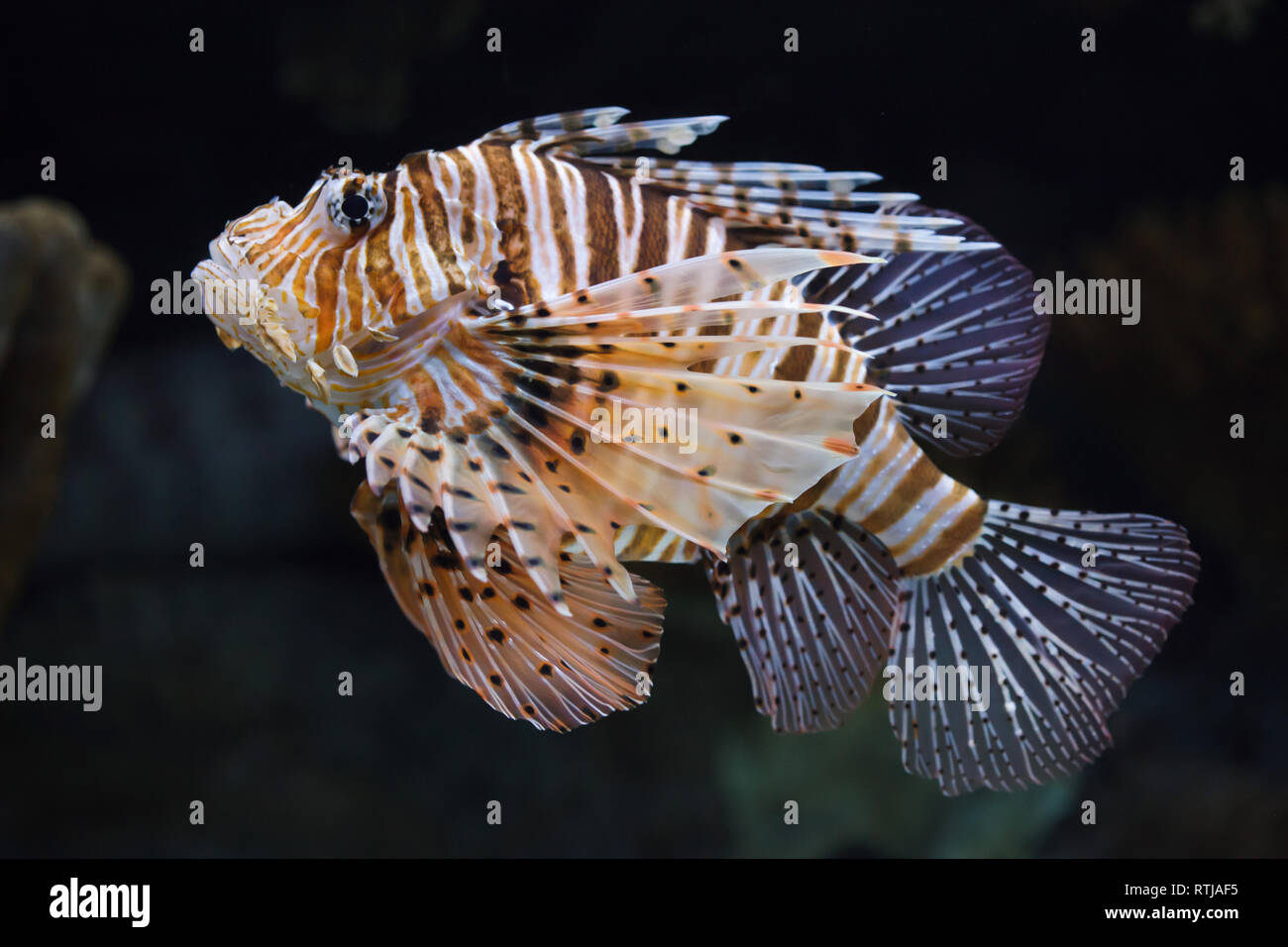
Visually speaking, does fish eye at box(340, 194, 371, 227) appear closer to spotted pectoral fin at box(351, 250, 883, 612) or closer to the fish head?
the fish head

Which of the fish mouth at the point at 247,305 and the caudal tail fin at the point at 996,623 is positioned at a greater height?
the fish mouth at the point at 247,305

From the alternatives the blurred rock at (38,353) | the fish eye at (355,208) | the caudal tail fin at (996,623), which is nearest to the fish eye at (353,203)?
the fish eye at (355,208)

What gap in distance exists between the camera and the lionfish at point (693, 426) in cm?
108

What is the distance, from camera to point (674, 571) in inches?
69.8

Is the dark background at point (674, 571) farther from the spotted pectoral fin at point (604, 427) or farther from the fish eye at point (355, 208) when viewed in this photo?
the spotted pectoral fin at point (604, 427)

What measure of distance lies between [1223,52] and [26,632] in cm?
430

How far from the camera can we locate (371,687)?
3.08 metres

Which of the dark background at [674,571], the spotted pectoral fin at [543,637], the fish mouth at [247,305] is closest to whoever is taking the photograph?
the fish mouth at [247,305]

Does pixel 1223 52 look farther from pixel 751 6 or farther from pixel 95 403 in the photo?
pixel 95 403

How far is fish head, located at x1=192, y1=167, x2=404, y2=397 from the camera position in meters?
1.05

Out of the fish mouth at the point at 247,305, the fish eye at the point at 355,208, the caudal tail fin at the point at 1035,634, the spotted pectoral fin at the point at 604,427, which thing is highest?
the fish eye at the point at 355,208

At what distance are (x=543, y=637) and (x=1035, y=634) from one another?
80 cm

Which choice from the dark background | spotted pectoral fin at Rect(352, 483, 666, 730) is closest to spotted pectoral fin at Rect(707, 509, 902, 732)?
spotted pectoral fin at Rect(352, 483, 666, 730)

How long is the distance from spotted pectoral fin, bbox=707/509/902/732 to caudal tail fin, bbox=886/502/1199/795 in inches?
2.6
